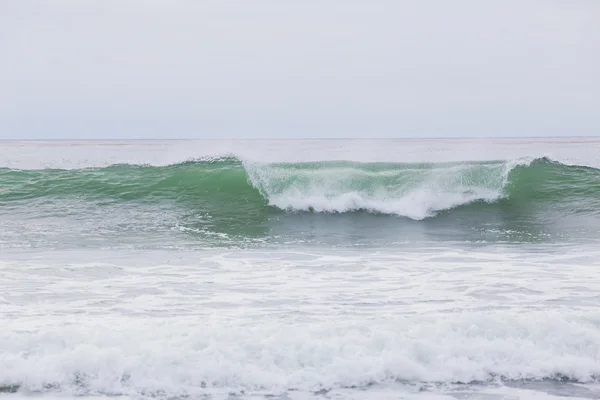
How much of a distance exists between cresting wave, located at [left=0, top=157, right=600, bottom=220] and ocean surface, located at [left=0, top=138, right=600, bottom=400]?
5cm

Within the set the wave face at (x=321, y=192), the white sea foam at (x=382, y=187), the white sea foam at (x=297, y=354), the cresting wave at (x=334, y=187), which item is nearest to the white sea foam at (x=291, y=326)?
the white sea foam at (x=297, y=354)

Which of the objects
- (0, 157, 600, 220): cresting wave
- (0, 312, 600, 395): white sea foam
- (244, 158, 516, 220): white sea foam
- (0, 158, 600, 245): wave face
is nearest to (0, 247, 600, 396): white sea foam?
(0, 312, 600, 395): white sea foam

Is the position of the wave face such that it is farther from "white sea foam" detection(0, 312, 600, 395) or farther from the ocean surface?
"white sea foam" detection(0, 312, 600, 395)

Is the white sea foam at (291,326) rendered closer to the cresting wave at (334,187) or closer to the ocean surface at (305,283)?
the ocean surface at (305,283)

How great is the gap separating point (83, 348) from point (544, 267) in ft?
18.5

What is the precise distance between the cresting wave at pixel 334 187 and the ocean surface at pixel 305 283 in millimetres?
51

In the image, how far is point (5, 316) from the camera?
591 cm

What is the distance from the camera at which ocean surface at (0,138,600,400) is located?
180 inches

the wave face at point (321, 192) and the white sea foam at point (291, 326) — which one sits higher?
the wave face at point (321, 192)

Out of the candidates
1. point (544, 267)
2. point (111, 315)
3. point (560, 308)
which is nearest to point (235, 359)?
point (111, 315)

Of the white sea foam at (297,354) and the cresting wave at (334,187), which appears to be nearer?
the white sea foam at (297,354)

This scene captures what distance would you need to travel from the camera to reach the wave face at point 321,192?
1305 centimetres

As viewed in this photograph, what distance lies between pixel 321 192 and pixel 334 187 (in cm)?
41

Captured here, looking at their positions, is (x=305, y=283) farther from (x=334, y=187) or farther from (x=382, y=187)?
(x=382, y=187)
